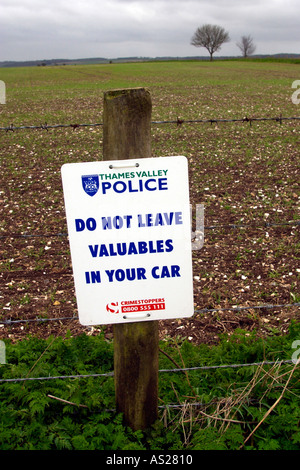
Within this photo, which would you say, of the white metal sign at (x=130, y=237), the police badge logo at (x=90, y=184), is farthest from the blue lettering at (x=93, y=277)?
the police badge logo at (x=90, y=184)

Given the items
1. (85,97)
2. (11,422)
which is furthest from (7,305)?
(85,97)

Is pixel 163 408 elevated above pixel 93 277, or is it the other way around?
pixel 93 277

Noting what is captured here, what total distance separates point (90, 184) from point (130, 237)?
1.26 feet

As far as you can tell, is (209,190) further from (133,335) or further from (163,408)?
(133,335)

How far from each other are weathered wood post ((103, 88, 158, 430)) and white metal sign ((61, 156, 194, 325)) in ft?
0.31

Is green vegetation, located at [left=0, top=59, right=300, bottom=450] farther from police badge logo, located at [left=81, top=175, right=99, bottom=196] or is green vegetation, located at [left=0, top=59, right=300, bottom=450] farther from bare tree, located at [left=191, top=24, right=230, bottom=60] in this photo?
bare tree, located at [left=191, top=24, right=230, bottom=60]

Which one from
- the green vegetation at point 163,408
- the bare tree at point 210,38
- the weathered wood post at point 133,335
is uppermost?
the bare tree at point 210,38

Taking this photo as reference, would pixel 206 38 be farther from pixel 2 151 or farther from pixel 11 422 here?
pixel 11 422

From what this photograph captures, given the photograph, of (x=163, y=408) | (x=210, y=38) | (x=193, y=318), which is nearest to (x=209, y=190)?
(x=193, y=318)

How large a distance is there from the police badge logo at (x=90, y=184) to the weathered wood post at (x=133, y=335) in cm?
15

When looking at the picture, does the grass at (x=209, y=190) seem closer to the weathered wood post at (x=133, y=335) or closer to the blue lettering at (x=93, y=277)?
the weathered wood post at (x=133, y=335)

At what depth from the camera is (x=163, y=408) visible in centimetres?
300

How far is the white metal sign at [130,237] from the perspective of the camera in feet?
7.55

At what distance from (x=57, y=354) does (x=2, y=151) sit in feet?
37.2
